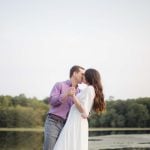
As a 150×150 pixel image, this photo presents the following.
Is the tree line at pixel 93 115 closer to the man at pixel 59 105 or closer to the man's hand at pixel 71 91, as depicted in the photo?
the man at pixel 59 105

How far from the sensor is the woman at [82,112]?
3485 mm

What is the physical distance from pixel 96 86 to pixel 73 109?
0.24 metres

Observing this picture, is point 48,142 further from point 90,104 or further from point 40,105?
point 40,105

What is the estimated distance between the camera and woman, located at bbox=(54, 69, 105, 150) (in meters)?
3.49

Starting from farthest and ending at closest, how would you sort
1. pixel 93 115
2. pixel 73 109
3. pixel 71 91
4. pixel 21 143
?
pixel 93 115, pixel 21 143, pixel 73 109, pixel 71 91

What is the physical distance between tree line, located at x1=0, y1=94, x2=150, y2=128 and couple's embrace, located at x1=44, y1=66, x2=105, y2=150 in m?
10.1

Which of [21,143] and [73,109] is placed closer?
[73,109]

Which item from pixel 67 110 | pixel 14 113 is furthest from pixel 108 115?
pixel 67 110

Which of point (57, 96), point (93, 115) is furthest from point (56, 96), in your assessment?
point (93, 115)

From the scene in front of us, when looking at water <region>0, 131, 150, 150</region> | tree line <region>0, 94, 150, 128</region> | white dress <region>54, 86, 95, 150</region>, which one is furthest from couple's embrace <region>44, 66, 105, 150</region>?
tree line <region>0, 94, 150, 128</region>

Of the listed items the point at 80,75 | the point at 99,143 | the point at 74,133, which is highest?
the point at 80,75

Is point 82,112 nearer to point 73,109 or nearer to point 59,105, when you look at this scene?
point 73,109

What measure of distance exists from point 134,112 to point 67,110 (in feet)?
36.8

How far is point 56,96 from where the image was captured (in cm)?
361
